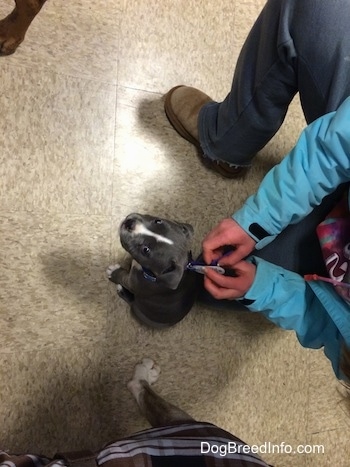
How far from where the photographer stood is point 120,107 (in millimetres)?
1449

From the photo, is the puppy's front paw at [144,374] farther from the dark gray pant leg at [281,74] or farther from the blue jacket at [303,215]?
the dark gray pant leg at [281,74]

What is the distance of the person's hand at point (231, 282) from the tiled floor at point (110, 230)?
418 mm

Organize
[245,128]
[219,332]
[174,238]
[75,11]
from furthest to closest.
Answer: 1. [219,332]
2. [75,11]
3. [245,128]
4. [174,238]

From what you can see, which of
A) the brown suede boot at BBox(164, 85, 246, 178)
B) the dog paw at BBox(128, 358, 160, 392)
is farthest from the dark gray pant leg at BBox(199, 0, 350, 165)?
the dog paw at BBox(128, 358, 160, 392)

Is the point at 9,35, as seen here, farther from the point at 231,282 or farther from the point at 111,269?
the point at 231,282

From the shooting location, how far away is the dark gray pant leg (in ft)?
3.33

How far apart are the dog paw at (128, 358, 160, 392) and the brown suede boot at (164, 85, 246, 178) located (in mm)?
604

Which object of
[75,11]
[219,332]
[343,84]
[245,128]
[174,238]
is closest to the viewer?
[343,84]

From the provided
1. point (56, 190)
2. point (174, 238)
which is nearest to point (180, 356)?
point (174, 238)

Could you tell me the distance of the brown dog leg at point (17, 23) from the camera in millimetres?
Result: 1126

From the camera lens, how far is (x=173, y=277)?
114cm

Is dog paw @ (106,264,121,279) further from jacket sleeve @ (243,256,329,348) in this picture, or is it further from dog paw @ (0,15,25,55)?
dog paw @ (0,15,25,55)

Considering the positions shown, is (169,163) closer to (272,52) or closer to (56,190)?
(56,190)

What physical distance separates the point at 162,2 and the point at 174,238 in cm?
81
